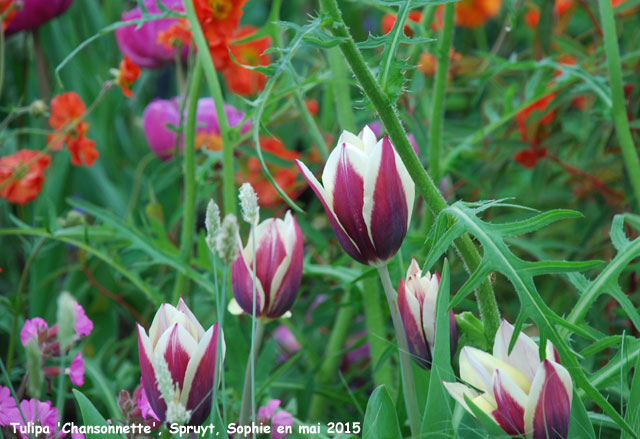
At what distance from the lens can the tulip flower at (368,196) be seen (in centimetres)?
47

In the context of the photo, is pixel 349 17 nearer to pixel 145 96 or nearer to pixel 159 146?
pixel 145 96

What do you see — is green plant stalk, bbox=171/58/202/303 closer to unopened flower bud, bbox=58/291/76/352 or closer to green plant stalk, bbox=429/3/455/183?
green plant stalk, bbox=429/3/455/183

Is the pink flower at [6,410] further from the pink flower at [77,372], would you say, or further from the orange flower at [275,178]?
the orange flower at [275,178]

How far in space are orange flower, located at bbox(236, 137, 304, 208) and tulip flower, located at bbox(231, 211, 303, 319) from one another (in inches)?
19.4

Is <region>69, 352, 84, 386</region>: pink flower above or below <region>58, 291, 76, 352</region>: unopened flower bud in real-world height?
below

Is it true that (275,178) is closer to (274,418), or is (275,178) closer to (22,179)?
(22,179)

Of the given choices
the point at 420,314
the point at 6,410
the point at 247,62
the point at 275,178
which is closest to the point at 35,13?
the point at 247,62

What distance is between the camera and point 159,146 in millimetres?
1087

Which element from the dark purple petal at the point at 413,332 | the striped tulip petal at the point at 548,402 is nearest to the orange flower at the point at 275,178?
the dark purple petal at the point at 413,332

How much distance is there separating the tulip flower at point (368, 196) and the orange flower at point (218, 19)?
340 millimetres

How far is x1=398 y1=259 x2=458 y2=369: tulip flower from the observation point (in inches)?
19.7

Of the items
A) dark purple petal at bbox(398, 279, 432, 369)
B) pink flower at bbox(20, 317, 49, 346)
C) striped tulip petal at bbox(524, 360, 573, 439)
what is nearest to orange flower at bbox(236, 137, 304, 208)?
pink flower at bbox(20, 317, 49, 346)

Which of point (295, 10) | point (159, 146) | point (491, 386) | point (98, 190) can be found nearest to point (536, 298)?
point (491, 386)

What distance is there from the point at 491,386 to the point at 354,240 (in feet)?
0.38
